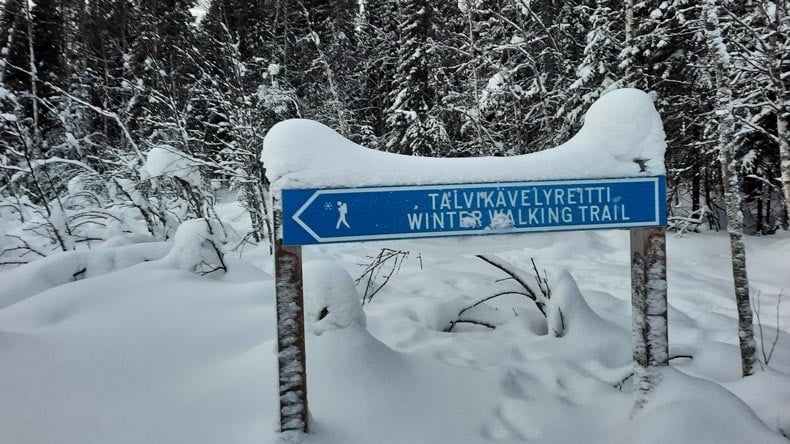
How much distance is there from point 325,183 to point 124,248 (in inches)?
173

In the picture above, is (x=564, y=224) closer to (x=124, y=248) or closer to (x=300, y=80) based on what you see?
(x=124, y=248)

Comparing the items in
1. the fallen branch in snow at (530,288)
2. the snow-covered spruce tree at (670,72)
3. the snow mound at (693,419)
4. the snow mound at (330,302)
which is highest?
the snow-covered spruce tree at (670,72)

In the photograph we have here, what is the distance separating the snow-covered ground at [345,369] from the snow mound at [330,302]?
1cm

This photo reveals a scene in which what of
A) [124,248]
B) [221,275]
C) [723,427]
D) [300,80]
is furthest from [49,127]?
[723,427]

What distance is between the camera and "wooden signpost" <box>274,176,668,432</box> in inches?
84.8

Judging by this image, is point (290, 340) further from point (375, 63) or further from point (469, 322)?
point (375, 63)

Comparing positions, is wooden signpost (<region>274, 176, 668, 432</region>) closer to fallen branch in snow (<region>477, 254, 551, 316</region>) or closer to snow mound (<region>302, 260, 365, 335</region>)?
snow mound (<region>302, 260, 365, 335</region>)

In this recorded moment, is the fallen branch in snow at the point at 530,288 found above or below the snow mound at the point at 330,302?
below

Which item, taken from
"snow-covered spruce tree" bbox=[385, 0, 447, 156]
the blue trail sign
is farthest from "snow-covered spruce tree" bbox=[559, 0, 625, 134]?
the blue trail sign

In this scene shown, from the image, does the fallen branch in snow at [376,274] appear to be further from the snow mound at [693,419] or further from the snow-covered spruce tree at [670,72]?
the snow-covered spruce tree at [670,72]

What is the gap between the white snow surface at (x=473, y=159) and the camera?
85.4 inches

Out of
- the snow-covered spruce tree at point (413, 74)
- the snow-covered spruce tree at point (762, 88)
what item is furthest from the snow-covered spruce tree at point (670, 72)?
the snow-covered spruce tree at point (413, 74)

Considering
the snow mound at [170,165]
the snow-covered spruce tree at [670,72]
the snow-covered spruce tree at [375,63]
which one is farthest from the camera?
the snow-covered spruce tree at [375,63]

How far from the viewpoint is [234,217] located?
17.1 m
